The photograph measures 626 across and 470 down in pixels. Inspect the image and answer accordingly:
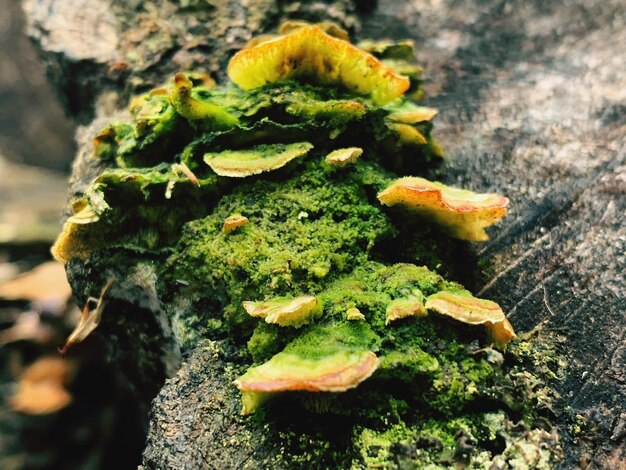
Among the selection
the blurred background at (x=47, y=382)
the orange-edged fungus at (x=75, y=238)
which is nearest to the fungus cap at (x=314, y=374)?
the orange-edged fungus at (x=75, y=238)

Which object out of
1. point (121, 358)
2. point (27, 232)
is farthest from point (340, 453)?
point (27, 232)

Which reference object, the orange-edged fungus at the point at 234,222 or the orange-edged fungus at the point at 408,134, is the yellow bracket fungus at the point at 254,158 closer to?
the orange-edged fungus at the point at 234,222

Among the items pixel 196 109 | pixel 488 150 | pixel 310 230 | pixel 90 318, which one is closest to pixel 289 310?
pixel 310 230

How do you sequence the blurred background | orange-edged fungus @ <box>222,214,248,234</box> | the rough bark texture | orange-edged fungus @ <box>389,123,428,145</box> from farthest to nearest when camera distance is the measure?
the blurred background → orange-edged fungus @ <box>389,123,428,145</box> → orange-edged fungus @ <box>222,214,248,234</box> → the rough bark texture

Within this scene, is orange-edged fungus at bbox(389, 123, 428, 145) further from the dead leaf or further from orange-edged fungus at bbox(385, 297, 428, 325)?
the dead leaf

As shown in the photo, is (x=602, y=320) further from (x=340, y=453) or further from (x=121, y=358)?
(x=121, y=358)

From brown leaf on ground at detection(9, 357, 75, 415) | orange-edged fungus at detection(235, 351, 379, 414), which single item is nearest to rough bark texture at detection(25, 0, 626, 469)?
orange-edged fungus at detection(235, 351, 379, 414)

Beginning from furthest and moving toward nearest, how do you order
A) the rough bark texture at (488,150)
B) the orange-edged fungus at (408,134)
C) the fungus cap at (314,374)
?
the orange-edged fungus at (408,134) < the rough bark texture at (488,150) < the fungus cap at (314,374)
